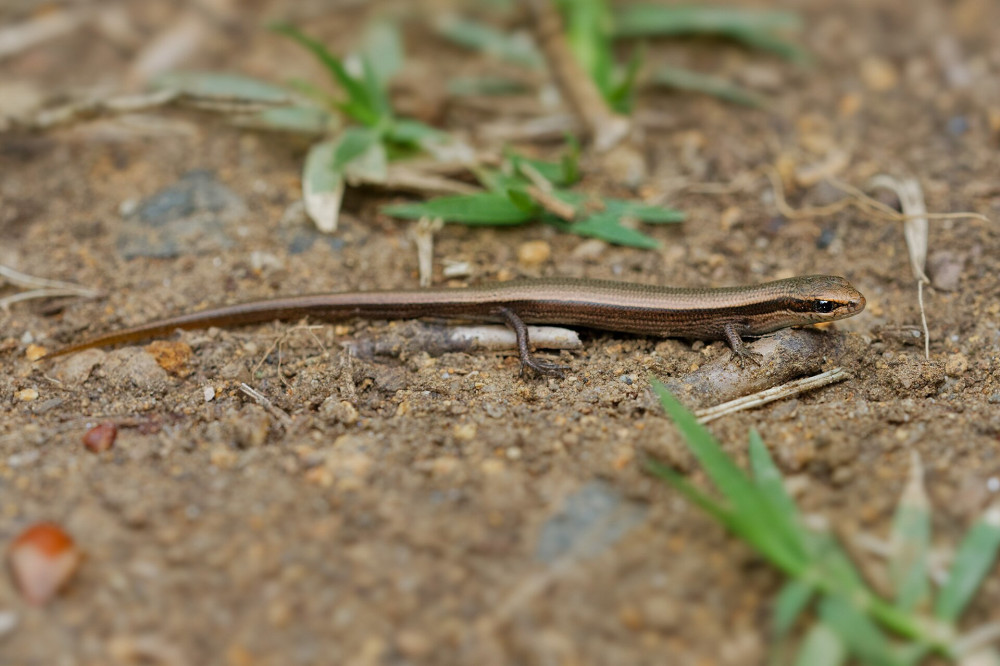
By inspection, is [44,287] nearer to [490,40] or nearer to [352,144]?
[352,144]

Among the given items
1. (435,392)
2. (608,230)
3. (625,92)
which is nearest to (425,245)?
(608,230)

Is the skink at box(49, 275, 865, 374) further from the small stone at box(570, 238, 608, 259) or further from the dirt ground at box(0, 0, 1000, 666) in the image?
the small stone at box(570, 238, 608, 259)

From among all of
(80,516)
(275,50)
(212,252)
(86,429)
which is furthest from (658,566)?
(275,50)

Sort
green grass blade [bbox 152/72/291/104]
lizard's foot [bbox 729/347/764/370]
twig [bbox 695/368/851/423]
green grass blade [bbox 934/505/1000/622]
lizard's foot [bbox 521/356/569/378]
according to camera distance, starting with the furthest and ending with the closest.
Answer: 1. green grass blade [bbox 152/72/291/104]
2. lizard's foot [bbox 521/356/569/378]
3. lizard's foot [bbox 729/347/764/370]
4. twig [bbox 695/368/851/423]
5. green grass blade [bbox 934/505/1000/622]

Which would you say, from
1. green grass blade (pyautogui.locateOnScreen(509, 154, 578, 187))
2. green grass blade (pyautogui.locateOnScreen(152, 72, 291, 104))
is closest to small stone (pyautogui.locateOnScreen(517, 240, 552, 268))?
green grass blade (pyautogui.locateOnScreen(509, 154, 578, 187))

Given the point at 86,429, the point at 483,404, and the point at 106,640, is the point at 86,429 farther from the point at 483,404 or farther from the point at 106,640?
the point at 483,404

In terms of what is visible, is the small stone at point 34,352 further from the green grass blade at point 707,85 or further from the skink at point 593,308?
the green grass blade at point 707,85
